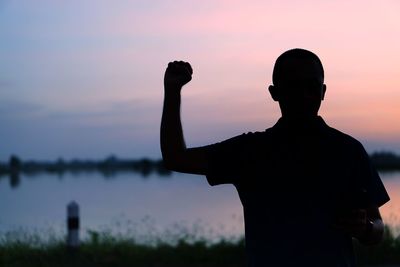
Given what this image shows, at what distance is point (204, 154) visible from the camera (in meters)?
2.16

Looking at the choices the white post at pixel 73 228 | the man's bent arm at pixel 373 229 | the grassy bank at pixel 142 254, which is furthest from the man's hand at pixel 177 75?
the white post at pixel 73 228

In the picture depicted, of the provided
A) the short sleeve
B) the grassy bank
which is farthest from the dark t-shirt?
the grassy bank

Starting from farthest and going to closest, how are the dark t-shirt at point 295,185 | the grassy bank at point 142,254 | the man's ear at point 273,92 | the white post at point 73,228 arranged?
the white post at point 73,228 < the grassy bank at point 142,254 < the man's ear at point 273,92 < the dark t-shirt at point 295,185

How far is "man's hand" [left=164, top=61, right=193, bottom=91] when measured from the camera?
7.11 ft

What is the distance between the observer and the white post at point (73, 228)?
890 cm

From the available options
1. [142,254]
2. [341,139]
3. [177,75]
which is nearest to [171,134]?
[177,75]

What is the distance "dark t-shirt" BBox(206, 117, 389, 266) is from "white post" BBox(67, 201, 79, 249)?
699 centimetres

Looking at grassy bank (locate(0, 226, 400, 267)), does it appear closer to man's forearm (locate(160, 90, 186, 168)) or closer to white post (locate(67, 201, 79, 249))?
white post (locate(67, 201, 79, 249))

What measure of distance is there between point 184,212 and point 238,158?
1998 cm

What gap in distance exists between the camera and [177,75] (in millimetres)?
2178

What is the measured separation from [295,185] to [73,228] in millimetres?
7187

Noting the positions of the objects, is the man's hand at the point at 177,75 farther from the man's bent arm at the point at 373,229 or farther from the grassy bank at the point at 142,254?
the grassy bank at the point at 142,254

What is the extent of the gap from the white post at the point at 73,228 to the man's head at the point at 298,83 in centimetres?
710

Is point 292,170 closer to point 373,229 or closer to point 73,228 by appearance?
point 373,229
